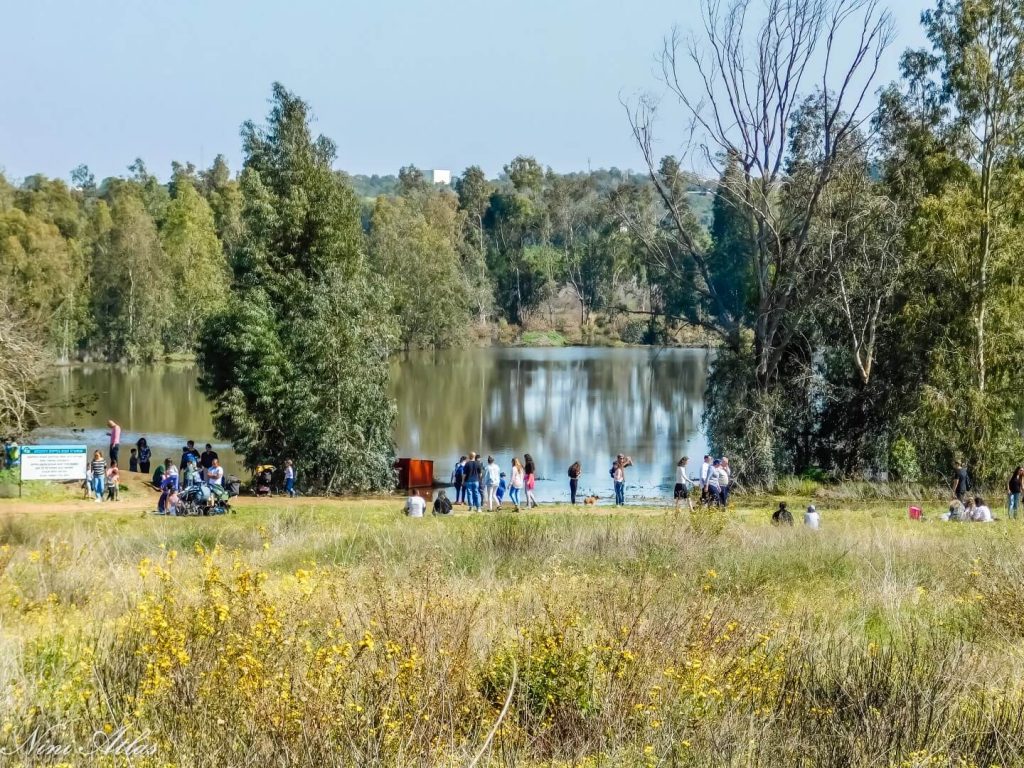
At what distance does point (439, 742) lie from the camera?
5.20m

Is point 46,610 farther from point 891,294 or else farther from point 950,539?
point 891,294

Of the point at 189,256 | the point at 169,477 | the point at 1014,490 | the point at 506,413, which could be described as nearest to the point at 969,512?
the point at 1014,490

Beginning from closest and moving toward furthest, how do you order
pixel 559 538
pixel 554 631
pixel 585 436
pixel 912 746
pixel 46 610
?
pixel 912 746
pixel 554 631
pixel 46 610
pixel 559 538
pixel 585 436

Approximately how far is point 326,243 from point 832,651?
28.0 m

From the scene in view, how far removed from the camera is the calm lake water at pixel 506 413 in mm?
37906

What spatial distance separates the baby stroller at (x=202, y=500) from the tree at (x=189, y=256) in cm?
5708

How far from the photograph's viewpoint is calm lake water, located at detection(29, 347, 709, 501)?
37906mm

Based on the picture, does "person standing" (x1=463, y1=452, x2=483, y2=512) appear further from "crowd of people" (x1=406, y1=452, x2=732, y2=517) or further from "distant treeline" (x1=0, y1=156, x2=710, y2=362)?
"distant treeline" (x1=0, y1=156, x2=710, y2=362)

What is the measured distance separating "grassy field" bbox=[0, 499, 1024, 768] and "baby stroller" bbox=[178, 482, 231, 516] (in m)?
10.8

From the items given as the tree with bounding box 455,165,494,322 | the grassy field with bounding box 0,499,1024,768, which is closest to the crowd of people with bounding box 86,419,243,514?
the grassy field with bounding box 0,499,1024,768

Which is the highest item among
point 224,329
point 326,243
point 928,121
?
point 928,121

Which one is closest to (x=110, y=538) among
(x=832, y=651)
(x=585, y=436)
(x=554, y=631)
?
(x=554, y=631)

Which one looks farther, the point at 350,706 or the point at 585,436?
the point at 585,436

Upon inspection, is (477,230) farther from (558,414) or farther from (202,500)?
(202,500)
